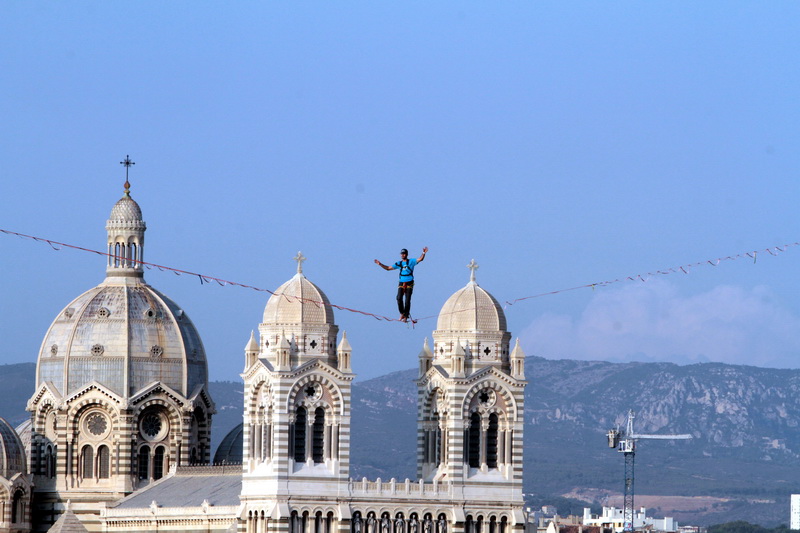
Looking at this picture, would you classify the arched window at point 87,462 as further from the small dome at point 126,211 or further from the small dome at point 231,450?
the small dome at point 126,211

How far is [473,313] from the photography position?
367 feet

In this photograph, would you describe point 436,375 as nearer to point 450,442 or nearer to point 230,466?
point 450,442

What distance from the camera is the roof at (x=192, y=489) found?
117025mm

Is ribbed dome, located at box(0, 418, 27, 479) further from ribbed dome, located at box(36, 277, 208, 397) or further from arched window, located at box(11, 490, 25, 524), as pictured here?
ribbed dome, located at box(36, 277, 208, 397)

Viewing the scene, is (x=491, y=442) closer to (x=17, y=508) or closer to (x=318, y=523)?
(x=318, y=523)

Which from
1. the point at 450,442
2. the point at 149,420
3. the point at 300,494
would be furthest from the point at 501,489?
the point at 149,420

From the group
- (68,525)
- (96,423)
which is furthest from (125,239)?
(68,525)

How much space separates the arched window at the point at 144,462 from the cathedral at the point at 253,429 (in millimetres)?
76

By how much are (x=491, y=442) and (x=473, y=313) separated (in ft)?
19.8

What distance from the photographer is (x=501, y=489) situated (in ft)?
364

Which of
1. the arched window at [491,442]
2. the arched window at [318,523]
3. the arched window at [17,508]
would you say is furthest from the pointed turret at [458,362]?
the arched window at [17,508]

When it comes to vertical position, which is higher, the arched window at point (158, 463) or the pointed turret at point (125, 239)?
the pointed turret at point (125, 239)

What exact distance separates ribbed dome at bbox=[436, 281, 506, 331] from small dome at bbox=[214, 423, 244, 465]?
2026cm

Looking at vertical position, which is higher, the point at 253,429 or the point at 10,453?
the point at 253,429
